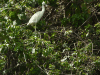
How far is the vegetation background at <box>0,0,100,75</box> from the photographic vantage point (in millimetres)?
1846

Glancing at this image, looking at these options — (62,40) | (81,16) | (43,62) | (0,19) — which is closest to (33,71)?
(43,62)

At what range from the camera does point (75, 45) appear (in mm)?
2578

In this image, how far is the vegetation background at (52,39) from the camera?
1846 mm

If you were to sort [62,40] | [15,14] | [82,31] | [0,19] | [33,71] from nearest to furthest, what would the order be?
[0,19] → [15,14] → [33,71] → [82,31] → [62,40]

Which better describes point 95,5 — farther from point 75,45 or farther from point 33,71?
point 33,71

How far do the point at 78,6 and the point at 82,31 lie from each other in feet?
1.43

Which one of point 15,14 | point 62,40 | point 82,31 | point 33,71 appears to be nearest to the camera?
point 15,14

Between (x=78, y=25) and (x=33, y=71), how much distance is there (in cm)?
107

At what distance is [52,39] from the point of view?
2.64 meters

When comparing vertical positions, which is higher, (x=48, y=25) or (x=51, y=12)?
(x=51, y=12)

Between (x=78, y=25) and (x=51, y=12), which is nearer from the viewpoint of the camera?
(x=78, y=25)

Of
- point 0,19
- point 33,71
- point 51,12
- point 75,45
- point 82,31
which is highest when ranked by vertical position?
point 51,12

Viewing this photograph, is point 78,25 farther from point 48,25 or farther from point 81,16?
point 48,25

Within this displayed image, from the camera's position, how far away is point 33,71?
89.0 inches
